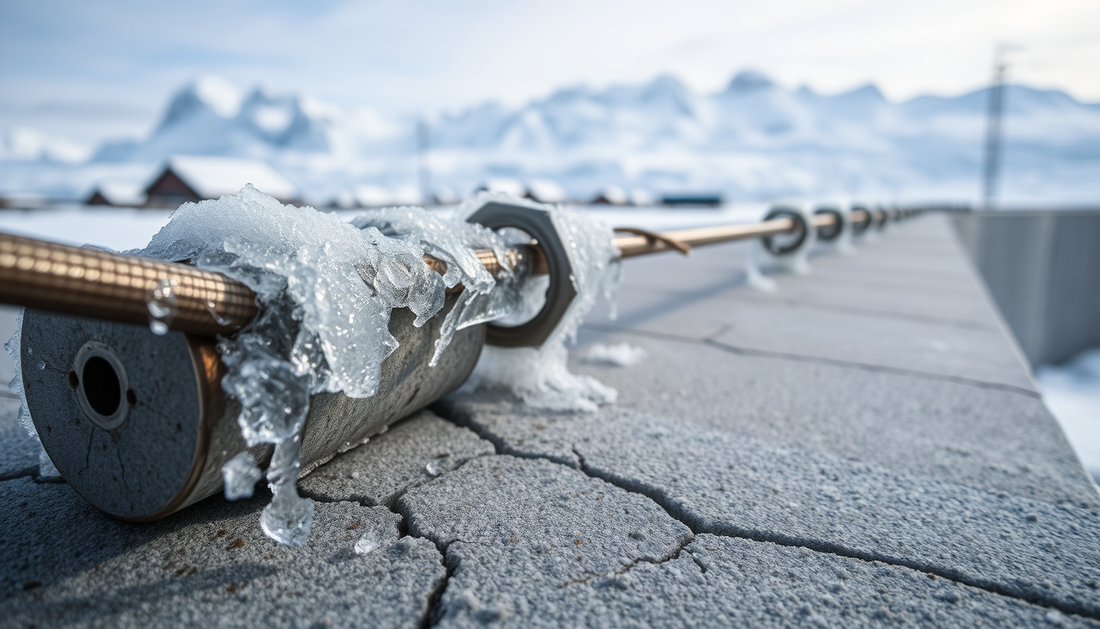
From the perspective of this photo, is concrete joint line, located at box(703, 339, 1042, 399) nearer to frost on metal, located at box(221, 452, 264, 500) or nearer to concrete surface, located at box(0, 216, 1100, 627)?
concrete surface, located at box(0, 216, 1100, 627)

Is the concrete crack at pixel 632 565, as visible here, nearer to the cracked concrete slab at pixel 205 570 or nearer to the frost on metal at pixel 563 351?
the cracked concrete slab at pixel 205 570

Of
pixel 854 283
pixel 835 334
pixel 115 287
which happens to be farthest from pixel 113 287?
pixel 854 283

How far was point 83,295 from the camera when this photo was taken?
668 mm

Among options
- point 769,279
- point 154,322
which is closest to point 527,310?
point 154,322

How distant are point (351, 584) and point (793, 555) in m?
0.65

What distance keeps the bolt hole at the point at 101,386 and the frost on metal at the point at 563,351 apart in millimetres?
785

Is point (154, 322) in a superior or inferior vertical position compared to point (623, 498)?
superior

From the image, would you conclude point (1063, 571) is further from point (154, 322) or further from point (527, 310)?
point (154, 322)

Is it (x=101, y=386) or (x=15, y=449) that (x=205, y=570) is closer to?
(x=101, y=386)

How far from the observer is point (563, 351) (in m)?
1.69

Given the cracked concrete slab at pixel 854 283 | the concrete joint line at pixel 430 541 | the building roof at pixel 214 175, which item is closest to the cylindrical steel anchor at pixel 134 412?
the concrete joint line at pixel 430 541

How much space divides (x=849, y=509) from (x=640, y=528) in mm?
388

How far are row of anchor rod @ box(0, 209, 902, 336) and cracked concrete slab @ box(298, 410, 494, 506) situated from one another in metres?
0.40

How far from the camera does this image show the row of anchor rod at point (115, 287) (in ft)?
2.05
